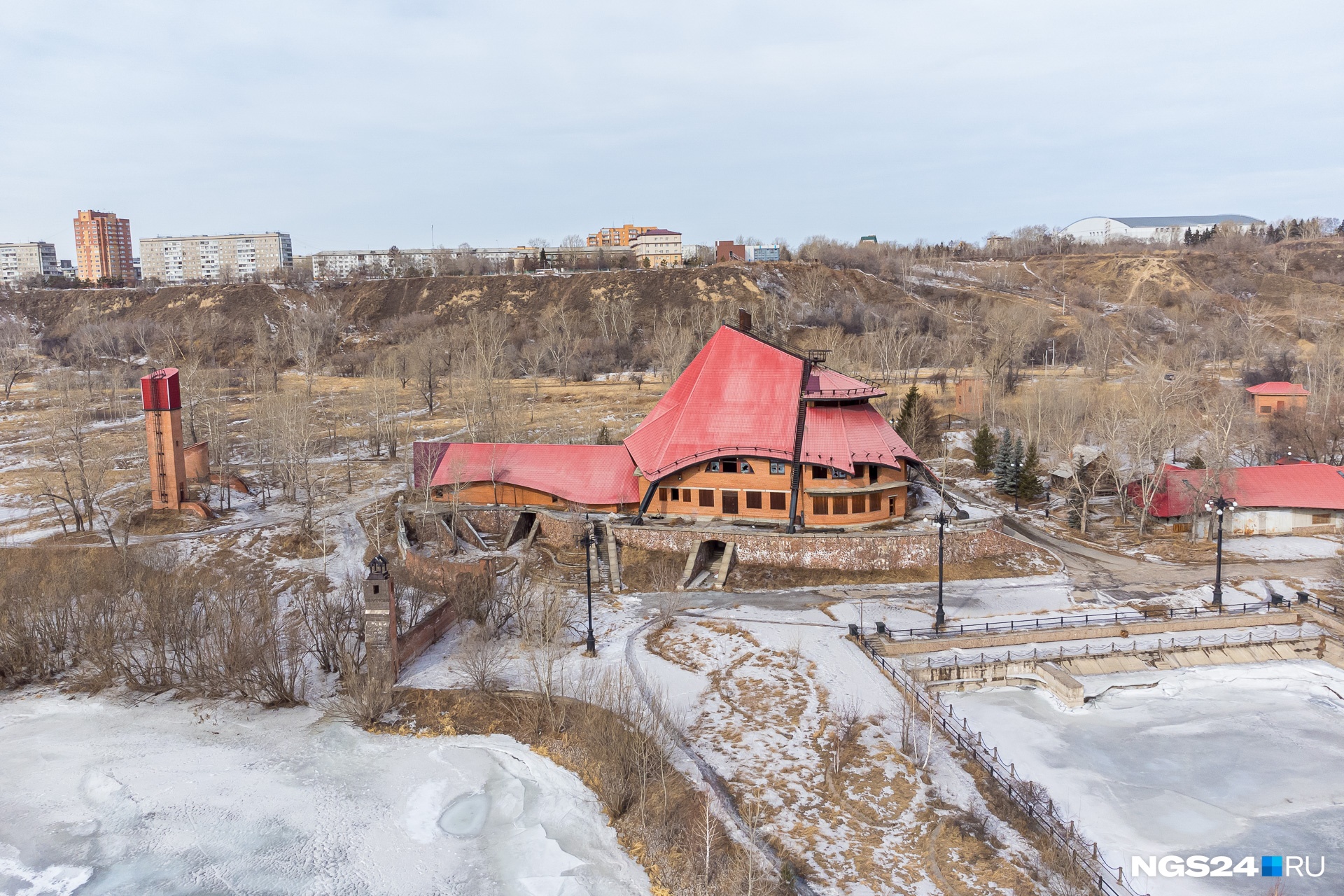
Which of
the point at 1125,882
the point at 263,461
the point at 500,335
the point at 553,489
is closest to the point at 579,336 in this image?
the point at 500,335

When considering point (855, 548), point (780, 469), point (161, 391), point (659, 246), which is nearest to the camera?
point (855, 548)

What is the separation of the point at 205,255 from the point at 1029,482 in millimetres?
196345

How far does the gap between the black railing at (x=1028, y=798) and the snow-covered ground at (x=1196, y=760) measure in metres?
0.56

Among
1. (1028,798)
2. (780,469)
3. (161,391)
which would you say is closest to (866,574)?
(780,469)

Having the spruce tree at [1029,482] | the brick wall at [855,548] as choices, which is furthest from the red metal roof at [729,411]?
the spruce tree at [1029,482]

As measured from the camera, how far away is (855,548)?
36344mm

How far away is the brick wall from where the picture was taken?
3634cm

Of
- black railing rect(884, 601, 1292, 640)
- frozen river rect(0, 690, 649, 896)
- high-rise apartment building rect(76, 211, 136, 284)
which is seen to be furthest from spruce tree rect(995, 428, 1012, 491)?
high-rise apartment building rect(76, 211, 136, 284)

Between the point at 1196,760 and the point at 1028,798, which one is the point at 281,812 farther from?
the point at 1196,760

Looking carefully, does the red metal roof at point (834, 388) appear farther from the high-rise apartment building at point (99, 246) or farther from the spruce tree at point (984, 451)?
the high-rise apartment building at point (99, 246)

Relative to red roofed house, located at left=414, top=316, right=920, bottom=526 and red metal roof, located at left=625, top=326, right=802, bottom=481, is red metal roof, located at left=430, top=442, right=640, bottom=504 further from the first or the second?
red metal roof, located at left=625, top=326, right=802, bottom=481

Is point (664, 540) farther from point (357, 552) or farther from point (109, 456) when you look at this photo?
point (109, 456)

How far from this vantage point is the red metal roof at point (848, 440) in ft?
124

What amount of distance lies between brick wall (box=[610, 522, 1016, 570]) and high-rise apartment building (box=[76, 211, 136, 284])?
194 m
